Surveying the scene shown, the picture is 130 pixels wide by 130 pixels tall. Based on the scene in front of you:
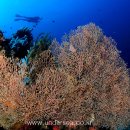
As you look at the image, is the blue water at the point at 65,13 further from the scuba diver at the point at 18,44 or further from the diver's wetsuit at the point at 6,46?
the diver's wetsuit at the point at 6,46

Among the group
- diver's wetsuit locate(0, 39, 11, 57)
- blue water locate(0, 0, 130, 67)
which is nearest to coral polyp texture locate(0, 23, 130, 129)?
diver's wetsuit locate(0, 39, 11, 57)

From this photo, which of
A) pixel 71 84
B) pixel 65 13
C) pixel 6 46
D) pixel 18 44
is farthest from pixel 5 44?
pixel 65 13

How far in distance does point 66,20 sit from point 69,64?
163ft

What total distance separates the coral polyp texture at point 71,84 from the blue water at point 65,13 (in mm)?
44903

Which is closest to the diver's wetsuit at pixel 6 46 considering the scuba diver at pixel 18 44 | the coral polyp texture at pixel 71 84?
the scuba diver at pixel 18 44

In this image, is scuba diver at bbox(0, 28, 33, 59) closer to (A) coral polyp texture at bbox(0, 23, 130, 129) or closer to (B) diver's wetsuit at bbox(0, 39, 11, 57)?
(B) diver's wetsuit at bbox(0, 39, 11, 57)

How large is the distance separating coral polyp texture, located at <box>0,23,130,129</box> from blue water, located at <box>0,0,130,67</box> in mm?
44903

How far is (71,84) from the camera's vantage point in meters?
9.18

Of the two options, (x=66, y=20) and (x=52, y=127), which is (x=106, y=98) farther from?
(x=66, y=20)

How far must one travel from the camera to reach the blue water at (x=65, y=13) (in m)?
56.8

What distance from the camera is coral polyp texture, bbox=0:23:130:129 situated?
868cm

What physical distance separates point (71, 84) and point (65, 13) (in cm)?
5217

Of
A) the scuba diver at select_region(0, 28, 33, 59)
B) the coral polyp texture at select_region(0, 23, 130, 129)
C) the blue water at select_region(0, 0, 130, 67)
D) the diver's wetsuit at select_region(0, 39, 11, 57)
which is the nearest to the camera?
the coral polyp texture at select_region(0, 23, 130, 129)

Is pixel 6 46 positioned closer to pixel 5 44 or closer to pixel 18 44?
pixel 5 44
